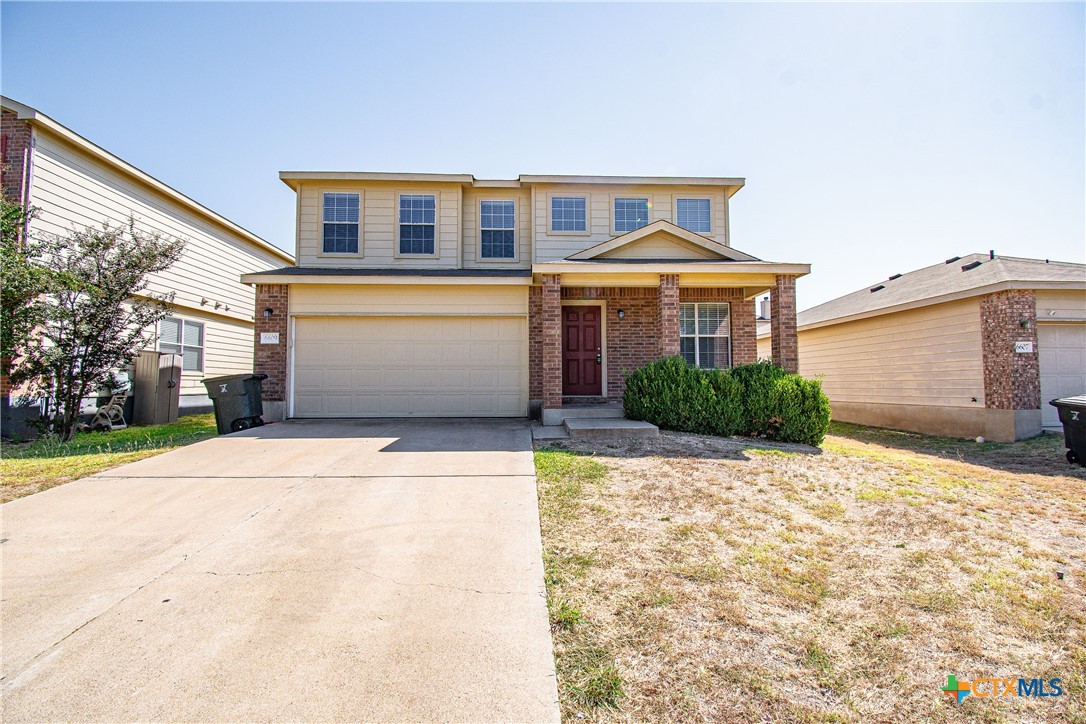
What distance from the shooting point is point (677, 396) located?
871 cm

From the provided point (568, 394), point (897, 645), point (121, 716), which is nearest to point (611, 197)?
point (568, 394)

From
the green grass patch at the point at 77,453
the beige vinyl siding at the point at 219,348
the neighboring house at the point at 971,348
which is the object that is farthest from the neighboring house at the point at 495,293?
the beige vinyl siding at the point at 219,348

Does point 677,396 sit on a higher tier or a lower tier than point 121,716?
higher

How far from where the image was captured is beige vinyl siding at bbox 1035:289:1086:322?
974 cm

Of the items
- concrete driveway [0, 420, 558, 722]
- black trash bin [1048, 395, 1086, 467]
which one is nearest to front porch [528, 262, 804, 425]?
black trash bin [1048, 395, 1086, 467]

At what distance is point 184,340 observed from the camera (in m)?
13.0

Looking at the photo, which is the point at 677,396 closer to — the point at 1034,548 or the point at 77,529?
the point at 1034,548

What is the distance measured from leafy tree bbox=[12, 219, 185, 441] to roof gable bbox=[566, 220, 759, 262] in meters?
8.47

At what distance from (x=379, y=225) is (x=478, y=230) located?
239 cm

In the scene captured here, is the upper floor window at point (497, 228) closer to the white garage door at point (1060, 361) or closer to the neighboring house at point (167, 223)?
the neighboring house at point (167, 223)

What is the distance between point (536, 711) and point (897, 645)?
1911mm

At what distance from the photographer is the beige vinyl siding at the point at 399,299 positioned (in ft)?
35.4

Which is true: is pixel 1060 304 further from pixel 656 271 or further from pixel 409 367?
pixel 409 367

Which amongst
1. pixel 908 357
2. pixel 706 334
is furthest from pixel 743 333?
pixel 908 357
